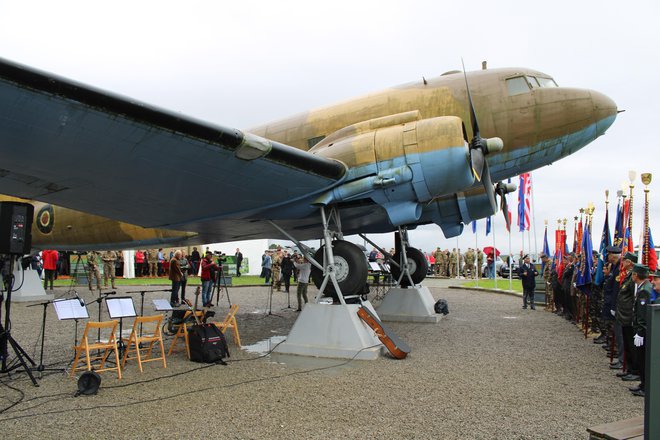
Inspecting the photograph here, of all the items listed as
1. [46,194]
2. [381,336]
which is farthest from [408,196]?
[46,194]

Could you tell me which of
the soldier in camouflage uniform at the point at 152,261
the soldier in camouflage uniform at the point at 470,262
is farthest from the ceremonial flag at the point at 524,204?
the soldier in camouflage uniform at the point at 152,261

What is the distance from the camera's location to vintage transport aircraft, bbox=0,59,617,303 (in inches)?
233

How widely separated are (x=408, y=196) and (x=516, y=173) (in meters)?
4.29

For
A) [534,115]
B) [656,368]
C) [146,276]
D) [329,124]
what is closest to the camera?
[656,368]

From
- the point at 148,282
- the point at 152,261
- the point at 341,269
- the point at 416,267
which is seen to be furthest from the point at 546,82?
the point at 152,261

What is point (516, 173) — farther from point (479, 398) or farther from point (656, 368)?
point (656, 368)

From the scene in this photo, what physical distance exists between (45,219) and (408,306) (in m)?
11.4

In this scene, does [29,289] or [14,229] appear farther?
[29,289]

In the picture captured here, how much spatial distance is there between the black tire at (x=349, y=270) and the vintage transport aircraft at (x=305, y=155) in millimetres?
21

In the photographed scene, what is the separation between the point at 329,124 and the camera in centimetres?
1127

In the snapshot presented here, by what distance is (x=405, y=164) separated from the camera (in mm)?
8219

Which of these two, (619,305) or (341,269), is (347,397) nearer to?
(341,269)

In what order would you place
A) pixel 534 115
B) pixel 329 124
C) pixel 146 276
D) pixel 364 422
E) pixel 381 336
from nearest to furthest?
pixel 364 422 < pixel 381 336 < pixel 534 115 < pixel 329 124 < pixel 146 276

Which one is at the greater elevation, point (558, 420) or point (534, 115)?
point (534, 115)
